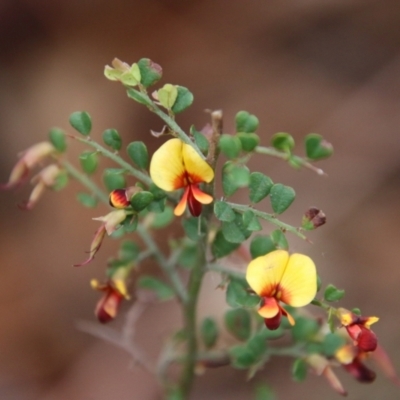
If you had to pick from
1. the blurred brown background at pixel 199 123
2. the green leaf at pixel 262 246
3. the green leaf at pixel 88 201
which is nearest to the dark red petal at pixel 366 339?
the green leaf at pixel 262 246

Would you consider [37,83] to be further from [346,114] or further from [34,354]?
[346,114]

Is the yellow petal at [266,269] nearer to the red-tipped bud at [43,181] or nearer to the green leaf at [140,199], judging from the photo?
the green leaf at [140,199]

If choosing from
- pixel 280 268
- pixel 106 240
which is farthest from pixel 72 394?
pixel 280 268

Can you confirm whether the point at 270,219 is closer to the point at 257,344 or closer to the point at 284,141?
the point at 284,141

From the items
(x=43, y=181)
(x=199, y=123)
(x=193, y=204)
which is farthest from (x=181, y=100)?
(x=199, y=123)

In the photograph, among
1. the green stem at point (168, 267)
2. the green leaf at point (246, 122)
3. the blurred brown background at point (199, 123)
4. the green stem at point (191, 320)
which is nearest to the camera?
the green leaf at point (246, 122)
